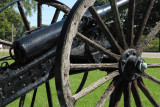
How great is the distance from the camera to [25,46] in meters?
2.32

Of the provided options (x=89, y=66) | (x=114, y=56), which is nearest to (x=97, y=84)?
(x=89, y=66)

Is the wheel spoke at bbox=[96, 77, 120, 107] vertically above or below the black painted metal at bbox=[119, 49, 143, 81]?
below

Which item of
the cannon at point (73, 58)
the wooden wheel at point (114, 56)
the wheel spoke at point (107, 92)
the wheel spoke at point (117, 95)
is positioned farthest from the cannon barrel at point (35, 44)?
the wheel spoke at point (117, 95)

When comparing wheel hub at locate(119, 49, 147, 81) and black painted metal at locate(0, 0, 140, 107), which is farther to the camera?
wheel hub at locate(119, 49, 147, 81)

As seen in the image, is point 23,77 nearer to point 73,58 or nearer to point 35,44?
point 35,44

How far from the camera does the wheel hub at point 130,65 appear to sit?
8.49ft

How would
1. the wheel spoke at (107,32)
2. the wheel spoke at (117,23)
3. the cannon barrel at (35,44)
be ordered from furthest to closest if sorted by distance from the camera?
the wheel spoke at (117,23), the wheel spoke at (107,32), the cannon barrel at (35,44)

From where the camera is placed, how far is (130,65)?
2.60m

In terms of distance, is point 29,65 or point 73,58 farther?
point 73,58

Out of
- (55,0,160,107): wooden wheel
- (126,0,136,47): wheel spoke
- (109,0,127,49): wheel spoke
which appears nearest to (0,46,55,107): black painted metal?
(55,0,160,107): wooden wheel

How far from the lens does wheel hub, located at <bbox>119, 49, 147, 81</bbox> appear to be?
8.49 feet

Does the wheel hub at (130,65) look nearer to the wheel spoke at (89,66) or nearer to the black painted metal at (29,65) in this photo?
the wheel spoke at (89,66)

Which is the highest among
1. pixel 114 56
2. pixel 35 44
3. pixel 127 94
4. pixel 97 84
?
pixel 35 44

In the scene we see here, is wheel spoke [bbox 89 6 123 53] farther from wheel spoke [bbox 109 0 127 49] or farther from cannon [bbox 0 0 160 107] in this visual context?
wheel spoke [bbox 109 0 127 49]
